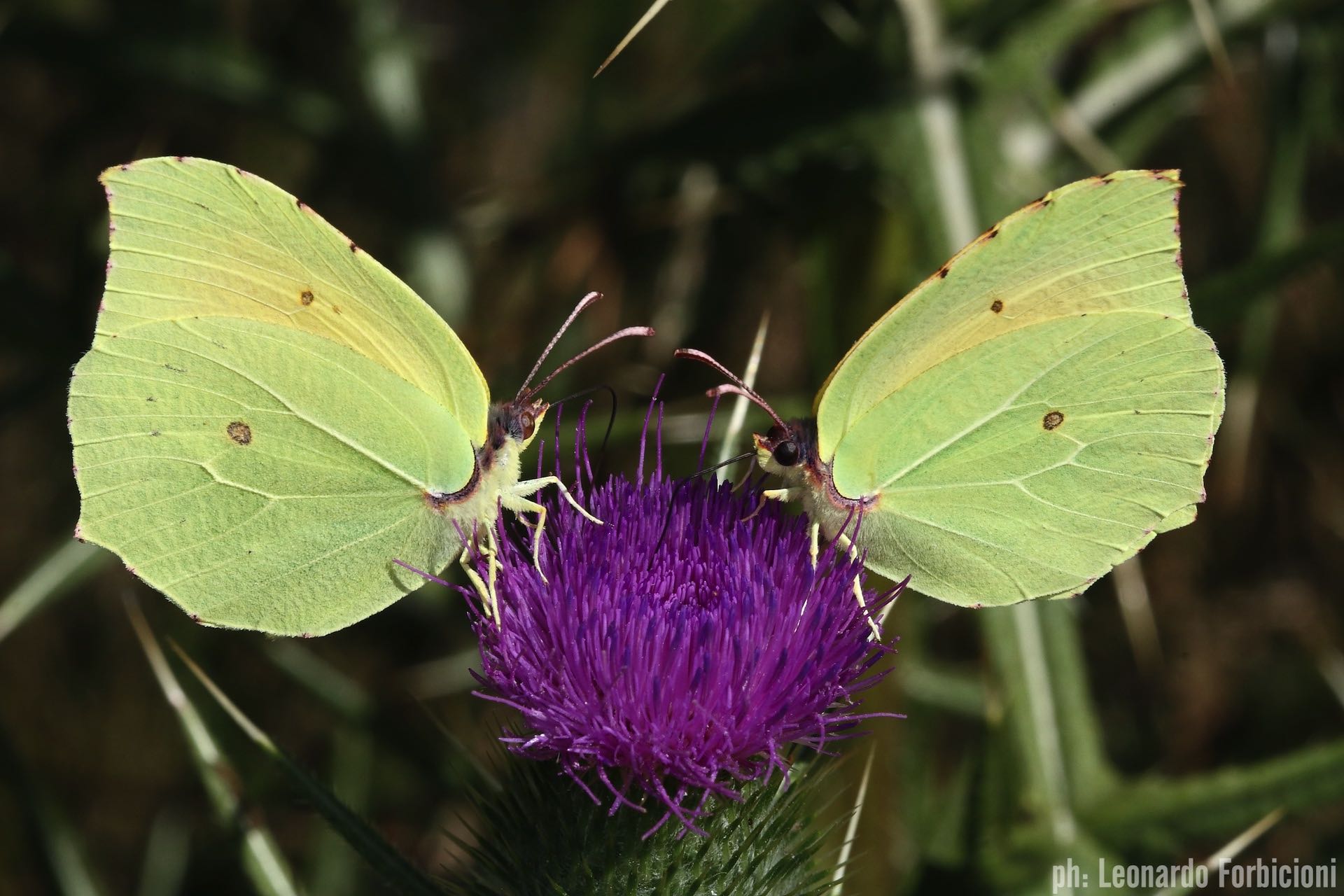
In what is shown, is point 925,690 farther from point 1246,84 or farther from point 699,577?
point 1246,84

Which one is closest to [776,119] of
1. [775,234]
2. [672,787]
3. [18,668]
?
[775,234]

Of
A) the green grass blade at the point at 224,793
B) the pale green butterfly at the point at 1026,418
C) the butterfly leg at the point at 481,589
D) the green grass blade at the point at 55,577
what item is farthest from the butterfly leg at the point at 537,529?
the green grass blade at the point at 55,577

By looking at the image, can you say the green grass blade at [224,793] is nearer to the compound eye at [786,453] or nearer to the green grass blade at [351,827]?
the green grass blade at [351,827]

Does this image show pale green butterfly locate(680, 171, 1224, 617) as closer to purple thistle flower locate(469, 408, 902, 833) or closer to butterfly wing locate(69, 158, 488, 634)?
purple thistle flower locate(469, 408, 902, 833)

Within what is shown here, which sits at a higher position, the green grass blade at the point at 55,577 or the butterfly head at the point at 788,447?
the butterfly head at the point at 788,447

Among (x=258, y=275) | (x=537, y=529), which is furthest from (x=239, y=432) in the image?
(x=537, y=529)

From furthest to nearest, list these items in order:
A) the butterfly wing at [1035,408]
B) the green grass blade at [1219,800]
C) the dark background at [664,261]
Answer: the dark background at [664,261] → the green grass blade at [1219,800] → the butterfly wing at [1035,408]

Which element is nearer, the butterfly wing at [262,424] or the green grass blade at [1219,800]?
the butterfly wing at [262,424]
